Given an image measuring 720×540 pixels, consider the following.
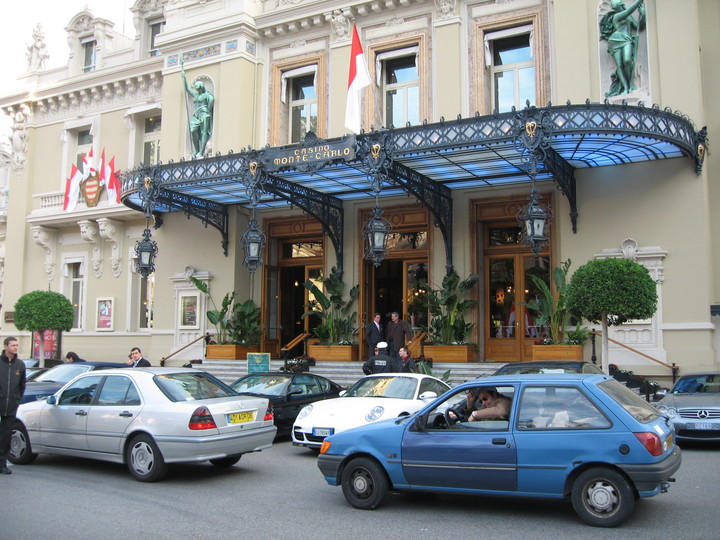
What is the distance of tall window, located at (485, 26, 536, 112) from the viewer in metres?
19.0

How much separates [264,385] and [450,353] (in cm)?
623

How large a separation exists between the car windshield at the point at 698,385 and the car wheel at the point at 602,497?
7.13m

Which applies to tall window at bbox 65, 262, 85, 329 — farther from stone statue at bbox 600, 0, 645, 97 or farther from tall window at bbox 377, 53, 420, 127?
stone statue at bbox 600, 0, 645, 97

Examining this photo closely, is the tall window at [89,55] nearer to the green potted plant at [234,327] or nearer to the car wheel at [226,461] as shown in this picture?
the green potted plant at [234,327]

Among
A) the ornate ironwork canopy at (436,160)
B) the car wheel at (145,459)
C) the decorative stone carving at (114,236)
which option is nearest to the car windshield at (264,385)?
the car wheel at (145,459)

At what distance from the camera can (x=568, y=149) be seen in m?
16.1

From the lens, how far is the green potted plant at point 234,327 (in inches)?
823

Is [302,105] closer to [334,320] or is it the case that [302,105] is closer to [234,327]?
[334,320]

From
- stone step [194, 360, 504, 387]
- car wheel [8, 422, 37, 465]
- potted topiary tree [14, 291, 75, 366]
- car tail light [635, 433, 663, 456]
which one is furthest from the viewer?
potted topiary tree [14, 291, 75, 366]

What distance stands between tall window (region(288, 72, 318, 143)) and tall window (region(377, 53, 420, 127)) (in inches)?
94.4

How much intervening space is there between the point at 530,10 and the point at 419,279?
7.87m

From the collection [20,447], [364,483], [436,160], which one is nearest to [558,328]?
[436,160]

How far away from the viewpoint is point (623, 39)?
17.0m

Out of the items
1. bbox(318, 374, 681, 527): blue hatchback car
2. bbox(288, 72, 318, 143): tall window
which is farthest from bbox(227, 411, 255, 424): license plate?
bbox(288, 72, 318, 143): tall window
